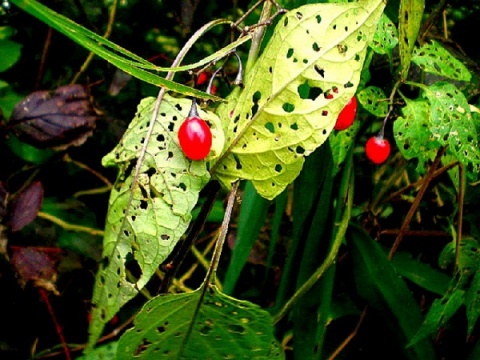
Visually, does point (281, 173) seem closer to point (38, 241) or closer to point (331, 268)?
point (331, 268)

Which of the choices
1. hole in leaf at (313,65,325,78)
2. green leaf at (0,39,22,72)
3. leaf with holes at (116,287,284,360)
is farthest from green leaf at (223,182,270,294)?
green leaf at (0,39,22,72)

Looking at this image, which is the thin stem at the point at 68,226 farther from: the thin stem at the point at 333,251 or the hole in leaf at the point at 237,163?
the hole in leaf at the point at 237,163

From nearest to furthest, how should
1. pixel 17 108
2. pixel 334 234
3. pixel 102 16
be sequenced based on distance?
1. pixel 334 234
2. pixel 17 108
3. pixel 102 16

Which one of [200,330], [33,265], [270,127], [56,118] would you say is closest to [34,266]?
[33,265]

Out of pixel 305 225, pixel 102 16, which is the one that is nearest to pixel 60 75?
pixel 102 16

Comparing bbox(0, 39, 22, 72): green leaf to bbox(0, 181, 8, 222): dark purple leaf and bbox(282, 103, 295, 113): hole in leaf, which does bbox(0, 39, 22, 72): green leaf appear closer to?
bbox(0, 181, 8, 222): dark purple leaf

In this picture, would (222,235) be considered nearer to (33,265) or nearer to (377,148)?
(377,148)

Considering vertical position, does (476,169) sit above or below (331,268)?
above
